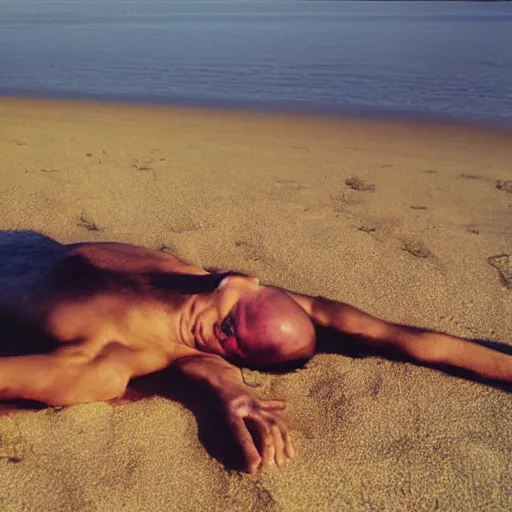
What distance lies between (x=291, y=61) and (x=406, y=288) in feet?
27.7

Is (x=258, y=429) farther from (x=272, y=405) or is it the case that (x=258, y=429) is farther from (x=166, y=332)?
(x=166, y=332)

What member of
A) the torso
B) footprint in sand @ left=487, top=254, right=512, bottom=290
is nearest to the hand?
the torso

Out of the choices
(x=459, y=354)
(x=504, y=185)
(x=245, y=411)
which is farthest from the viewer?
(x=504, y=185)

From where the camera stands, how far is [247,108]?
7.78 metres

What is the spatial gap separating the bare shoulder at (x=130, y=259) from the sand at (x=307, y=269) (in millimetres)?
572

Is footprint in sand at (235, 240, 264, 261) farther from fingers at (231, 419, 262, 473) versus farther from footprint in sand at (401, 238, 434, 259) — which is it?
fingers at (231, 419, 262, 473)

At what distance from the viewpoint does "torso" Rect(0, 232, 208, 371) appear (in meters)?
2.17

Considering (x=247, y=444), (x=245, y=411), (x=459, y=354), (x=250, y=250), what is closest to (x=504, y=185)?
(x=250, y=250)

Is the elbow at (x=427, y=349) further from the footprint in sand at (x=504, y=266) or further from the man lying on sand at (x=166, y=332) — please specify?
the footprint in sand at (x=504, y=266)

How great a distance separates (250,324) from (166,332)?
0.34 m

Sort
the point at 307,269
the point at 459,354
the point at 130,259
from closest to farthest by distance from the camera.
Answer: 1. the point at 459,354
2. the point at 130,259
3. the point at 307,269

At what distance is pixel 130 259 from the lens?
253cm

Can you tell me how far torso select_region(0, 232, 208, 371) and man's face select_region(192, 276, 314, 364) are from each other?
0.12 metres

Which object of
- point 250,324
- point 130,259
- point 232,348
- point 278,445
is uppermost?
point 130,259
